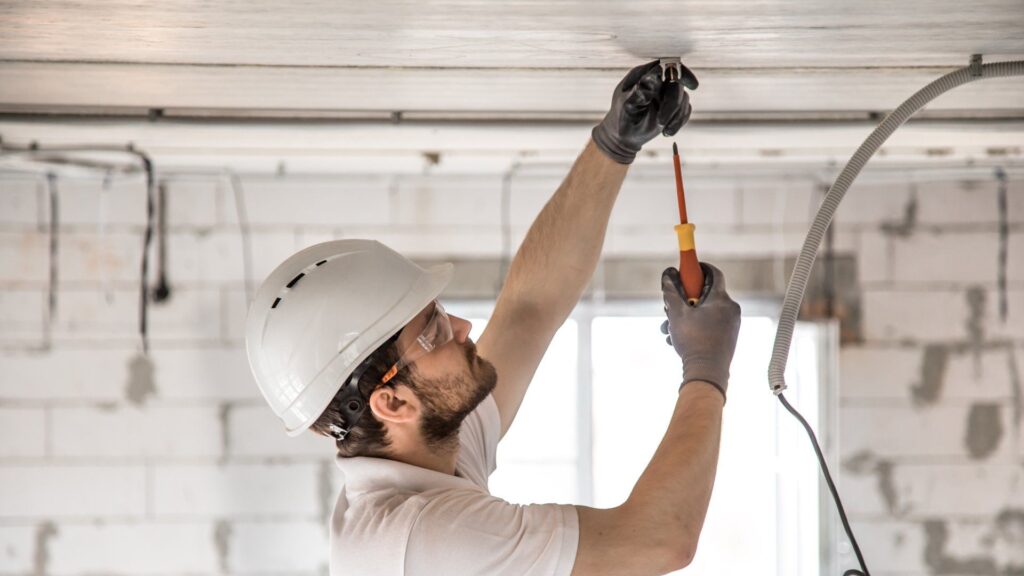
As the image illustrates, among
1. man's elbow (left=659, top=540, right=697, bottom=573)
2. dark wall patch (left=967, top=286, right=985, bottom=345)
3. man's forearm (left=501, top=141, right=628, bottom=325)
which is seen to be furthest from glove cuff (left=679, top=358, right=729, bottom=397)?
dark wall patch (left=967, top=286, right=985, bottom=345)

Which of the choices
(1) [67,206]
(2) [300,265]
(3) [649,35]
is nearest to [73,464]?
(1) [67,206]

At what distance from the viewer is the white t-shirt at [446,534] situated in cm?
127

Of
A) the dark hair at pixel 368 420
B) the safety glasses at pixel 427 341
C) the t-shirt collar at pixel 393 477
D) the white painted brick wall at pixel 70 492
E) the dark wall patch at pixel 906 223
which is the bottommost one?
the white painted brick wall at pixel 70 492

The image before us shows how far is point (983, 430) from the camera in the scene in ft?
10.6

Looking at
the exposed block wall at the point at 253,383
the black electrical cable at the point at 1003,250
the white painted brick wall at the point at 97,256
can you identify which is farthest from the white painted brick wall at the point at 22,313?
the black electrical cable at the point at 1003,250

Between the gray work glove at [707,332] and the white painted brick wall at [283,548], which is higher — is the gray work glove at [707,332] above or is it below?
above

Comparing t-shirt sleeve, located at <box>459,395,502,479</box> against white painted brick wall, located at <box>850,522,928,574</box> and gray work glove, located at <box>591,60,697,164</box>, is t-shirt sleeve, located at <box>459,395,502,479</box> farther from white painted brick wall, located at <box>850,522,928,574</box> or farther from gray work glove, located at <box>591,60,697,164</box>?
white painted brick wall, located at <box>850,522,928,574</box>

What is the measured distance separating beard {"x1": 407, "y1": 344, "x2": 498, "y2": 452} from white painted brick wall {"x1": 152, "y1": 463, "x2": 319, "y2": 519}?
1833 mm

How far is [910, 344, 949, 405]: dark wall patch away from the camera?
3.22 m

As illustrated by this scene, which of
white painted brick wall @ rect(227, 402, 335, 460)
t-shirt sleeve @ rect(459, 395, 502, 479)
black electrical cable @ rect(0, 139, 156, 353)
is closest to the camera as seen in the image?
t-shirt sleeve @ rect(459, 395, 502, 479)

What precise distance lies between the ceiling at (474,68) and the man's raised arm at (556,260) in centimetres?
13

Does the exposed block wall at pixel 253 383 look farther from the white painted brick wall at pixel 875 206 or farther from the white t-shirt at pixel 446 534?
the white t-shirt at pixel 446 534

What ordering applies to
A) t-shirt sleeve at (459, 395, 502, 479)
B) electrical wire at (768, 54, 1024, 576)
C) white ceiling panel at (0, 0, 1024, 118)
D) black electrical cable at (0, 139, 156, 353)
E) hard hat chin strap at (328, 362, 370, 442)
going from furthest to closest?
1. black electrical cable at (0, 139, 156, 353)
2. t-shirt sleeve at (459, 395, 502, 479)
3. hard hat chin strap at (328, 362, 370, 442)
4. electrical wire at (768, 54, 1024, 576)
5. white ceiling panel at (0, 0, 1024, 118)

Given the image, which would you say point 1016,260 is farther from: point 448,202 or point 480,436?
point 480,436
